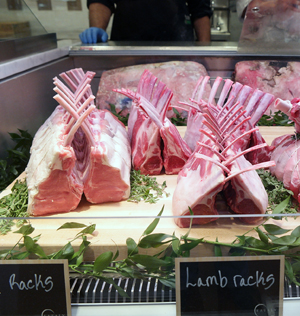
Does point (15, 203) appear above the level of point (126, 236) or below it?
below

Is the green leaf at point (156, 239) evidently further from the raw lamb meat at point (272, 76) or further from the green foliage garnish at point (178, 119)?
the raw lamb meat at point (272, 76)

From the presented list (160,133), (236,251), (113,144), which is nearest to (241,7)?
(160,133)

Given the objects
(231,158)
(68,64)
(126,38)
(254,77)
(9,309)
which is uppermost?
(126,38)

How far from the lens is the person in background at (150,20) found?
2.04 metres

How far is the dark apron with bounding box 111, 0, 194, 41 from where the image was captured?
2.06 metres

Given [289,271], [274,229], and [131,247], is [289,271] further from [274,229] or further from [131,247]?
[131,247]

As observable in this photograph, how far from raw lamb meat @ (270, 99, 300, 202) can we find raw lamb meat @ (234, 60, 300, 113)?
73 cm

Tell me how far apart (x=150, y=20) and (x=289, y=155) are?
141 cm

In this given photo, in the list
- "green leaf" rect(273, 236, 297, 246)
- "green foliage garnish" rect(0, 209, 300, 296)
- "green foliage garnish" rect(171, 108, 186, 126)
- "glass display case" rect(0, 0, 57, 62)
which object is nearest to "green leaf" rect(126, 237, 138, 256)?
"green foliage garnish" rect(0, 209, 300, 296)

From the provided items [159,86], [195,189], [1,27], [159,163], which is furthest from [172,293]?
[1,27]

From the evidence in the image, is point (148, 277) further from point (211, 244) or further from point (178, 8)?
point (178, 8)

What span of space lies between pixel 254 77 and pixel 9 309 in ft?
5.72

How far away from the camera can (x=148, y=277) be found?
73 cm

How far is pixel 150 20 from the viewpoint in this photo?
2.14m
